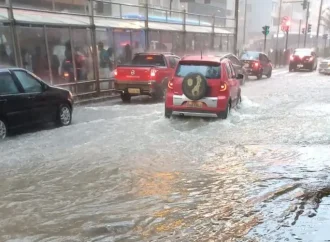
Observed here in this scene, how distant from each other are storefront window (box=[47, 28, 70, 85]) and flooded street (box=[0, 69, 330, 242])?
5.07 meters

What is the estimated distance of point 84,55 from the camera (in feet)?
53.1

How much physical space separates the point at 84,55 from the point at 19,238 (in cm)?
1262

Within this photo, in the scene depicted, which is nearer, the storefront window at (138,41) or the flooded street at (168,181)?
the flooded street at (168,181)

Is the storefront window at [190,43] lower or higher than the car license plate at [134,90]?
higher

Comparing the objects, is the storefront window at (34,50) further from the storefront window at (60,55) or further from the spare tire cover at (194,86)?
the spare tire cover at (194,86)

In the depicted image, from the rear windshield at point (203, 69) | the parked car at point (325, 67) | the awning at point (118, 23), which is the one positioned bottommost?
the parked car at point (325, 67)

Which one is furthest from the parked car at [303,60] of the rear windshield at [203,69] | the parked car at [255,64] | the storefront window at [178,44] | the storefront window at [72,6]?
the rear windshield at [203,69]

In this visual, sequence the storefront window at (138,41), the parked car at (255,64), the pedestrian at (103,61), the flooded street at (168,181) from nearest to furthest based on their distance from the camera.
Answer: the flooded street at (168,181), the pedestrian at (103,61), the storefront window at (138,41), the parked car at (255,64)

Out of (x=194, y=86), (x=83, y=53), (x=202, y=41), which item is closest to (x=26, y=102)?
(x=194, y=86)

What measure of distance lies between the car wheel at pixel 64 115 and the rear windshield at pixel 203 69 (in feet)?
9.90

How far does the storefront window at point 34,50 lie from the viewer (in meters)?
13.4

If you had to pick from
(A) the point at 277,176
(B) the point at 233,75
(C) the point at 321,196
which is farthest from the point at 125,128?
(C) the point at 321,196

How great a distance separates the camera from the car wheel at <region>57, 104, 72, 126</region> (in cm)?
1027

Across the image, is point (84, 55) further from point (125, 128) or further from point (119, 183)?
A: point (119, 183)
